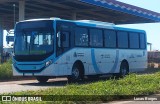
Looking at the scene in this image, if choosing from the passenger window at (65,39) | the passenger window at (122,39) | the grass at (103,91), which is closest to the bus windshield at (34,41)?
the passenger window at (65,39)

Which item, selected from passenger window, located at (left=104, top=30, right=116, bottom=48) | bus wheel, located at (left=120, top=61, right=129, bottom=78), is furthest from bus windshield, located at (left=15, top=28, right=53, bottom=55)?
bus wheel, located at (left=120, top=61, right=129, bottom=78)

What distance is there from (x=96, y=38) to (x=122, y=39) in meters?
3.01

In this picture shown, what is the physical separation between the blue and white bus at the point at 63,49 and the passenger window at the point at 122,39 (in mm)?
479

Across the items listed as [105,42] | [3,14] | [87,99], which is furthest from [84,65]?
[3,14]

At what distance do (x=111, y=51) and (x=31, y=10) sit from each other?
2307 centimetres

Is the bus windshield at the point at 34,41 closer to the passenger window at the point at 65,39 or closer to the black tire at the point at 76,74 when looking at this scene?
the passenger window at the point at 65,39

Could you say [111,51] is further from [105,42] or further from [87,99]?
[87,99]

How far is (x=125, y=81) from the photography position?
15.5 metres

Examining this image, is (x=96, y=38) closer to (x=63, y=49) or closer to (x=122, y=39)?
(x=122, y=39)

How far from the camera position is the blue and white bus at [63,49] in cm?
1828

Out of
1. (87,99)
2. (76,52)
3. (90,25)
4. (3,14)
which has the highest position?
(3,14)

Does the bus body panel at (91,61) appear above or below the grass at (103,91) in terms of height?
above

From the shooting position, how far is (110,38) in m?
22.6

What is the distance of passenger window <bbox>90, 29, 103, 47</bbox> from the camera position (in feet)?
68.4
